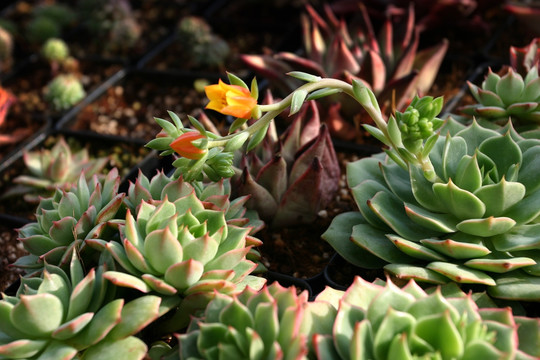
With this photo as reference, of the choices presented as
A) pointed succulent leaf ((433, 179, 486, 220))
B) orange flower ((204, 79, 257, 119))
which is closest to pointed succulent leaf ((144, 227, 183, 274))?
orange flower ((204, 79, 257, 119))

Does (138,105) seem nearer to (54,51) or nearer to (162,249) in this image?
(54,51)

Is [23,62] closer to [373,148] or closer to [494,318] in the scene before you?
[373,148]

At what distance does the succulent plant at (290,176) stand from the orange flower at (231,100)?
274mm

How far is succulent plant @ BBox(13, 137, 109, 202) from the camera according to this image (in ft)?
5.48

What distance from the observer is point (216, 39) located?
2334mm

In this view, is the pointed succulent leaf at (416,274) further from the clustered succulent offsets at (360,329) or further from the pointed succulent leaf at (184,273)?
the pointed succulent leaf at (184,273)

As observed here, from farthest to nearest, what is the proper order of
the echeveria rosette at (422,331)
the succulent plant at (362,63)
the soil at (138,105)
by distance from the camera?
the soil at (138,105), the succulent plant at (362,63), the echeveria rosette at (422,331)

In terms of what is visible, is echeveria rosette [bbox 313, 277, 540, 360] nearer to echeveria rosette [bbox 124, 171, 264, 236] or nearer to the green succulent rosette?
the green succulent rosette

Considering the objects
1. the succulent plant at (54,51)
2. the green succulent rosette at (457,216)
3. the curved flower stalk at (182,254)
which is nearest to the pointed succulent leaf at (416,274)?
the green succulent rosette at (457,216)

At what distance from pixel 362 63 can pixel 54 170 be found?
911 millimetres

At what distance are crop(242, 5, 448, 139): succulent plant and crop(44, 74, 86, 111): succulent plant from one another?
0.75 metres

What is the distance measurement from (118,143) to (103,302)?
104cm

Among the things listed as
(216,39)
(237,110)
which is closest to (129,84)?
(216,39)

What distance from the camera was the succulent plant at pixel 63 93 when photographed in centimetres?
209
